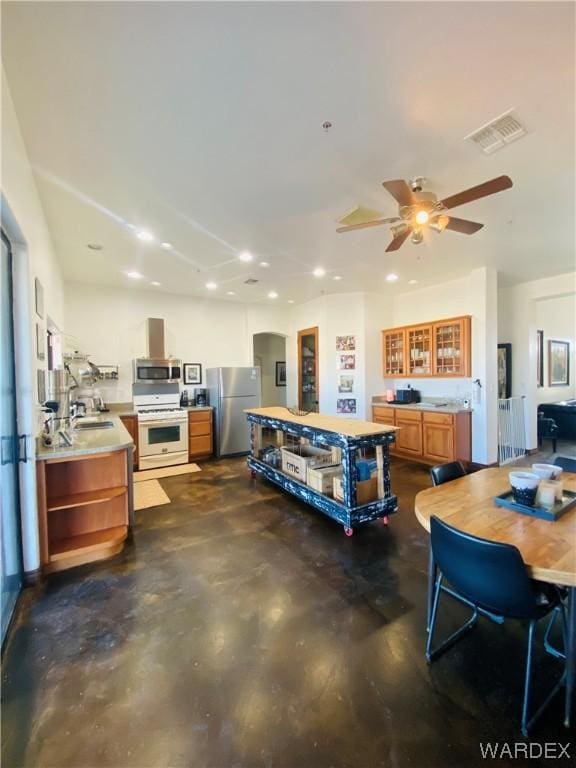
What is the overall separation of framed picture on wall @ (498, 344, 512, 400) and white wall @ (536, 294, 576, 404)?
1547 mm

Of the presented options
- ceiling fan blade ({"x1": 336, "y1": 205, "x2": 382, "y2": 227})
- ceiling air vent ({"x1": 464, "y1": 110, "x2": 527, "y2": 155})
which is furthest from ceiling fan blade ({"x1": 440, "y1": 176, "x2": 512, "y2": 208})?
ceiling fan blade ({"x1": 336, "y1": 205, "x2": 382, "y2": 227})

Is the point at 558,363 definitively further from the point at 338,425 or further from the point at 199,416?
the point at 199,416

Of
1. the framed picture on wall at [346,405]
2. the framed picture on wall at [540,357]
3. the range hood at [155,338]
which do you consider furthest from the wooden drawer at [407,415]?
the range hood at [155,338]

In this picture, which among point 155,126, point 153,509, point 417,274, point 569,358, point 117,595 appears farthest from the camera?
point 569,358

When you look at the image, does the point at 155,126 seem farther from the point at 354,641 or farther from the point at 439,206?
the point at 354,641

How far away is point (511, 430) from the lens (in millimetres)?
5523

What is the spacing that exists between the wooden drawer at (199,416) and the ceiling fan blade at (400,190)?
451 cm

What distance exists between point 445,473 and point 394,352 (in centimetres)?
427

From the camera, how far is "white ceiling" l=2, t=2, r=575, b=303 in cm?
146

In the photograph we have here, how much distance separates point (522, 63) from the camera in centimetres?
166

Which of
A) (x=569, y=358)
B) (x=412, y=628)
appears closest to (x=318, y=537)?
(x=412, y=628)

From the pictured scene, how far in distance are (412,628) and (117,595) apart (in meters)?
1.93

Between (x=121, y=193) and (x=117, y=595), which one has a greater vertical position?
(x=121, y=193)

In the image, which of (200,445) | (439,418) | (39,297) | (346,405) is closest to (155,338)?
(200,445)
